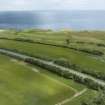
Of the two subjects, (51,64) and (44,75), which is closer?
(44,75)

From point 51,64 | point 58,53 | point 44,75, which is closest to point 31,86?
point 44,75

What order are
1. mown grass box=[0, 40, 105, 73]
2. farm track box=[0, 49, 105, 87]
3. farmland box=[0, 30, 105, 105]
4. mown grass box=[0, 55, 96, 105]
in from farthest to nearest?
1. mown grass box=[0, 40, 105, 73]
2. farm track box=[0, 49, 105, 87]
3. farmland box=[0, 30, 105, 105]
4. mown grass box=[0, 55, 96, 105]

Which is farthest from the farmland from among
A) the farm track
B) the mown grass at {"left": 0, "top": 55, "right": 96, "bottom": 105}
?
the farm track

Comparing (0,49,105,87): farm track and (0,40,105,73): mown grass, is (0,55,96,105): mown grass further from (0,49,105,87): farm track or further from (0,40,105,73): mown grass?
(0,40,105,73): mown grass

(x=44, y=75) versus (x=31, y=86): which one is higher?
(x=31, y=86)

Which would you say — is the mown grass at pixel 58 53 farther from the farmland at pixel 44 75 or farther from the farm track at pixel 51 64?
the farm track at pixel 51 64

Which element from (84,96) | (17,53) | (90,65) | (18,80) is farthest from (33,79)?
(17,53)

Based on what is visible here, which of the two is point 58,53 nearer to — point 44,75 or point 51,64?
point 51,64

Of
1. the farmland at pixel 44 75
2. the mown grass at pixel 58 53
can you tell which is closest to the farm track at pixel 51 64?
the farmland at pixel 44 75

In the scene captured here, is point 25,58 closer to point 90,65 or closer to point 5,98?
point 90,65
